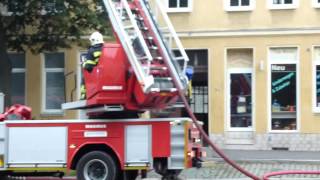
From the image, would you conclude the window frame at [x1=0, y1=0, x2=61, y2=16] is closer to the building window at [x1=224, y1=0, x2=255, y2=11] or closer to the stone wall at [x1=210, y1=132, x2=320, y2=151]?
the building window at [x1=224, y1=0, x2=255, y2=11]

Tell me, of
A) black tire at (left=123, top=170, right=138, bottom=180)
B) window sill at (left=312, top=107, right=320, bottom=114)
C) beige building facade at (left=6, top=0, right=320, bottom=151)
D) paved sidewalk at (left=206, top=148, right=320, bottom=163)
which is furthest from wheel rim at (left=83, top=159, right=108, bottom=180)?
window sill at (left=312, top=107, right=320, bottom=114)

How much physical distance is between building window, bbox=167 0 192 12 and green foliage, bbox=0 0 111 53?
394cm

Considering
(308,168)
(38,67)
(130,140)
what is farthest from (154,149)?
(38,67)

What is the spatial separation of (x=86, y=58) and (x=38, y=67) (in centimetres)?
1287

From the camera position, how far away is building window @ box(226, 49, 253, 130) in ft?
80.7

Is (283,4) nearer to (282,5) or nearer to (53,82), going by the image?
(282,5)

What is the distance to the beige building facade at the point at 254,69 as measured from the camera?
78.4ft

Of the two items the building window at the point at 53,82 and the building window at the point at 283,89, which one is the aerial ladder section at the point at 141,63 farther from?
the building window at the point at 53,82

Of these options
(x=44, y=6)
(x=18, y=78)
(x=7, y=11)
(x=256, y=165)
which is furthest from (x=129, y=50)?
(x=18, y=78)

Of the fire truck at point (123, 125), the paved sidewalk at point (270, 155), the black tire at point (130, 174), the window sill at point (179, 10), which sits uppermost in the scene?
the window sill at point (179, 10)

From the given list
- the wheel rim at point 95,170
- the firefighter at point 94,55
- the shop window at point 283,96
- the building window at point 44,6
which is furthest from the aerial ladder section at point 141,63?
the shop window at point 283,96

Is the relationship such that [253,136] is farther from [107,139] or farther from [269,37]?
[107,139]

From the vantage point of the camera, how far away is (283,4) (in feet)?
79.9

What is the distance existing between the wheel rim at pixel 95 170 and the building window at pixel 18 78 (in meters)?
13.3
